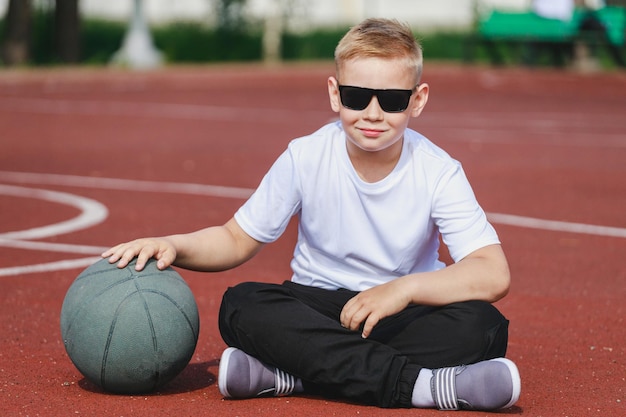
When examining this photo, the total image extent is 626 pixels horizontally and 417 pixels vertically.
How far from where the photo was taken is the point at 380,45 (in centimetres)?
466

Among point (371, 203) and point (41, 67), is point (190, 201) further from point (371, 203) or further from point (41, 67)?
point (41, 67)

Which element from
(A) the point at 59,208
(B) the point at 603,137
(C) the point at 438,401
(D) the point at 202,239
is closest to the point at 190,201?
(A) the point at 59,208

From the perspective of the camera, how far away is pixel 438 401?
447 centimetres

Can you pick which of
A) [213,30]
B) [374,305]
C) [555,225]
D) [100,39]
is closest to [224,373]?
[374,305]

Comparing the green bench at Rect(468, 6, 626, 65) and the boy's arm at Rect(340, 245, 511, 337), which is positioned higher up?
the boy's arm at Rect(340, 245, 511, 337)

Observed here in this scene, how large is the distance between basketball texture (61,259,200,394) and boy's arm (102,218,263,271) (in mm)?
66

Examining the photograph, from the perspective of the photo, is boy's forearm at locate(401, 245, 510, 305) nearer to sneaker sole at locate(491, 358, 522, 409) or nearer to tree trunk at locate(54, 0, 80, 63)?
sneaker sole at locate(491, 358, 522, 409)

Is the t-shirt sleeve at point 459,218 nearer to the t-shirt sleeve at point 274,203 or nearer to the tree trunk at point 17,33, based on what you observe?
the t-shirt sleeve at point 274,203

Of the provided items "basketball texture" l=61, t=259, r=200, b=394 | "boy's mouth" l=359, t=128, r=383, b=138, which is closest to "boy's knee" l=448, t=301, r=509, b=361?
"boy's mouth" l=359, t=128, r=383, b=138

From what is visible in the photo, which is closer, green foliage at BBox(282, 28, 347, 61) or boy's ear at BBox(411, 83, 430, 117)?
boy's ear at BBox(411, 83, 430, 117)

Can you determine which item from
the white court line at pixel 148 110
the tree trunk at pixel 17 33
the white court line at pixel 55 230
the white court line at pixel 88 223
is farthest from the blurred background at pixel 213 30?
the white court line at pixel 55 230

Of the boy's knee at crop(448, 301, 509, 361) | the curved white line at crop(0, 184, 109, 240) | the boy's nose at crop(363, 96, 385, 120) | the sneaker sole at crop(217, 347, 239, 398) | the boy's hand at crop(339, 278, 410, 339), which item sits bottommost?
the curved white line at crop(0, 184, 109, 240)

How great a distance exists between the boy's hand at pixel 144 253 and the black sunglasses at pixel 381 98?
936 millimetres

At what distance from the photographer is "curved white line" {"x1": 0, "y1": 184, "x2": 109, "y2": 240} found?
28.1ft
